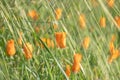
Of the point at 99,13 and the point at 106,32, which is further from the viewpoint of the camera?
the point at 106,32

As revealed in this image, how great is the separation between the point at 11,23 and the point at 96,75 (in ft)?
2.73

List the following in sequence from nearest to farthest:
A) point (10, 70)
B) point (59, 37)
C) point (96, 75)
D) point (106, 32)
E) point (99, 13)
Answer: point (59, 37), point (10, 70), point (96, 75), point (99, 13), point (106, 32)

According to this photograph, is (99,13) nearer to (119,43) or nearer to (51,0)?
(119,43)

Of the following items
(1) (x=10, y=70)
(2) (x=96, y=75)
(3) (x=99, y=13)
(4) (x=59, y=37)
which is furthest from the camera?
(3) (x=99, y=13)

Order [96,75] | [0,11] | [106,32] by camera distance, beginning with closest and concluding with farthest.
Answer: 1. [0,11]
2. [96,75]
3. [106,32]

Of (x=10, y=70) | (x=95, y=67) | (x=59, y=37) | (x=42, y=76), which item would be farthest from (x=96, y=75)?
(x=59, y=37)

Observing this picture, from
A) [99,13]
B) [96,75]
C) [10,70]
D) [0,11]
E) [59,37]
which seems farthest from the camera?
[99,13]

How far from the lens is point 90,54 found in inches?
69.4

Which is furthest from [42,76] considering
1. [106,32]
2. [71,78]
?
[106,32]

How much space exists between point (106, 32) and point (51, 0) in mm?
1176

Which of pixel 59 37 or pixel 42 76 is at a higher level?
pixel 59 37

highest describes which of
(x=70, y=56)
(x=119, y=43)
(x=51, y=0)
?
(x=51, y=0)

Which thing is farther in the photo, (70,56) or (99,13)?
(99,13)

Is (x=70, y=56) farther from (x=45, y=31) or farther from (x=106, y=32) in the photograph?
(x=106, y=32)
